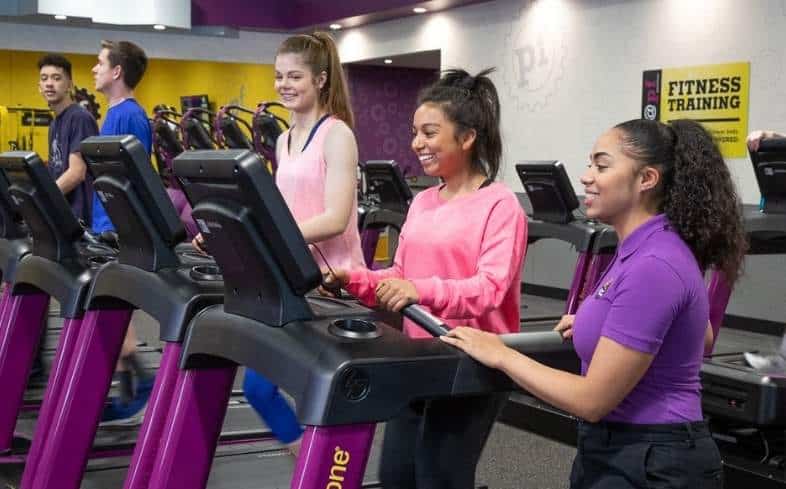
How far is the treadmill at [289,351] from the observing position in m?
1.64

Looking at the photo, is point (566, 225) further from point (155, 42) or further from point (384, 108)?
point (155, 42)

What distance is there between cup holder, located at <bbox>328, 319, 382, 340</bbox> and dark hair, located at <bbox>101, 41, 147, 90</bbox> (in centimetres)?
292

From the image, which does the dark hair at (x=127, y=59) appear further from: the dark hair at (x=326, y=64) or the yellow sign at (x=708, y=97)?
the yellow sign at (x=708, y=97)

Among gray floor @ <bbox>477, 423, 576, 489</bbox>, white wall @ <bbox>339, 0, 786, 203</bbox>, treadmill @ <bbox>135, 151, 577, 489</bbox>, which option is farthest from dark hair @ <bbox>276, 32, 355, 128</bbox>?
white wall @ <bbox>339, 0, 786, 203</bbox>

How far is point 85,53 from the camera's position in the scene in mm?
11898

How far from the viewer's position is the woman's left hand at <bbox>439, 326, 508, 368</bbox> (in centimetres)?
174

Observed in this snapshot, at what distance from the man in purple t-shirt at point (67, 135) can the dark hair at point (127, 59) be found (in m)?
0.32

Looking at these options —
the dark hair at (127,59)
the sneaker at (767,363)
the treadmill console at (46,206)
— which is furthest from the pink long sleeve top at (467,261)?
the dark hair at (127,59)

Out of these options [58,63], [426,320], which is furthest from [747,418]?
[58,63]

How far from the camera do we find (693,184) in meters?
1.83

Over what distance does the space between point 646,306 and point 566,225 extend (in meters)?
3.82

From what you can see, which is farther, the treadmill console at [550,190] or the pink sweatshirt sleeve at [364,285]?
the treadmill console at [550,190]

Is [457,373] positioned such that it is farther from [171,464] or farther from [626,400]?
[171,464]

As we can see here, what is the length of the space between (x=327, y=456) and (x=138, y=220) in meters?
1.14
